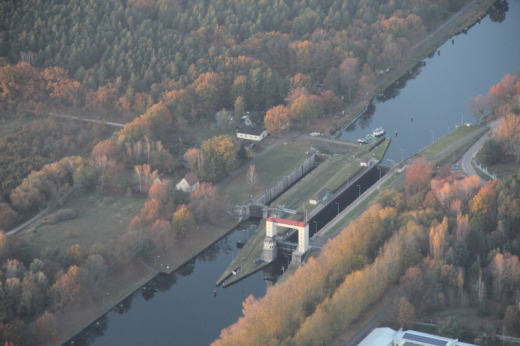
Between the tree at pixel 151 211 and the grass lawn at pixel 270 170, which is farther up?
the tree at pixel 151 211

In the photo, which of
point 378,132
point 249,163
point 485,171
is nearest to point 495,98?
point 378,132

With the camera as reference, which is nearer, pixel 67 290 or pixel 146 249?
pixel 67 290

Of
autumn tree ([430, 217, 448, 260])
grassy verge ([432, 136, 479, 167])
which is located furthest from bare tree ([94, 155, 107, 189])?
grassy verge ([432, 136, 479, 167])

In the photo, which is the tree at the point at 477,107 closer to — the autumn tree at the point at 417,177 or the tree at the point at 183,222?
the autumn tree at the point at 417,177

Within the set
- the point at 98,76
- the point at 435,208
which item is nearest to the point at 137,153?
the point at 98,76

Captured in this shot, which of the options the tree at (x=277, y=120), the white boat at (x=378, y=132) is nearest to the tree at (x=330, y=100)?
the white boat at (x=378, y=132)

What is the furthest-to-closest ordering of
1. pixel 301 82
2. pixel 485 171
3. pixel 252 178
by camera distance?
pixel 301 82 → pixel 252 178 → pixel 485 171

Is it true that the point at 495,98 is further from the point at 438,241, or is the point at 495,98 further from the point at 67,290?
the point at 67,290
